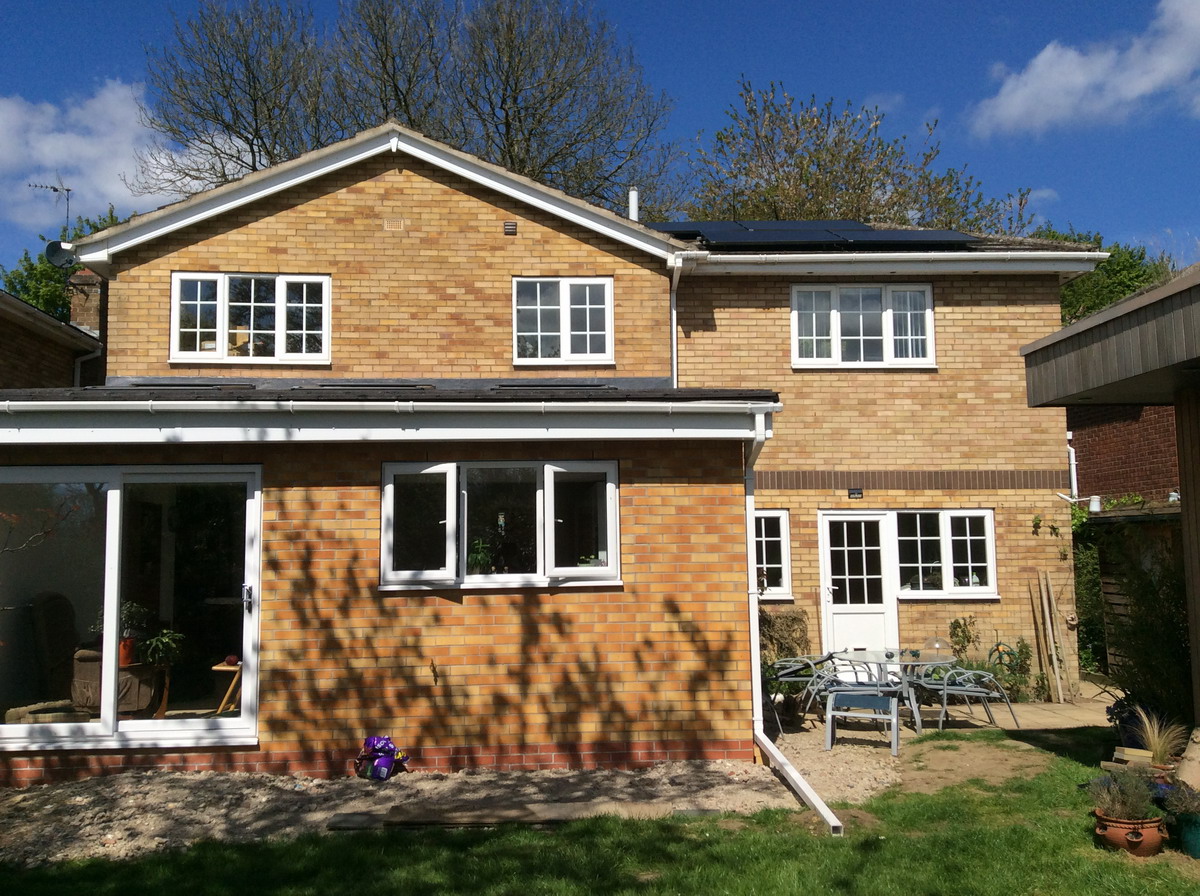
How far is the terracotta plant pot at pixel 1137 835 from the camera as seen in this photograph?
600 centimetres

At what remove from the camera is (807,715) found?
460 inches

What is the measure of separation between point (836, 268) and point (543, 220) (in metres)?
4.27

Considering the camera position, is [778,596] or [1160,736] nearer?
[1160,736]

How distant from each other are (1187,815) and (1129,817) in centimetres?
32

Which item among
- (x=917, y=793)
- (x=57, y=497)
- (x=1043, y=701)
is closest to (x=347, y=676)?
(x=57, y=497)

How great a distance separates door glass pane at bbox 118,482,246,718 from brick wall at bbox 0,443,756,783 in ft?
1.10

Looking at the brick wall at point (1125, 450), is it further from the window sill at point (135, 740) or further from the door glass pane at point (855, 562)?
the window sill at point (135, 740)

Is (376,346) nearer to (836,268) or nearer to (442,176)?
(442,176)

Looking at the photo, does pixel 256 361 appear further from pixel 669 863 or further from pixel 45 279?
pixel 45 279

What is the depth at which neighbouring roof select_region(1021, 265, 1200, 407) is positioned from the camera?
21.9ft

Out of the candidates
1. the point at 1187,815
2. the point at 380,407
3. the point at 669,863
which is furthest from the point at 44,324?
the point at 1187,815

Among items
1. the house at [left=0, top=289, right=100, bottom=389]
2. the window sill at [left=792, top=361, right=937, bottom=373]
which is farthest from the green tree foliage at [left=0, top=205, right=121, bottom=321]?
the window sill at [left=792, top=361, right=937, bottom=373]

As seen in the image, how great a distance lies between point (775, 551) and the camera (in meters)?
14.0

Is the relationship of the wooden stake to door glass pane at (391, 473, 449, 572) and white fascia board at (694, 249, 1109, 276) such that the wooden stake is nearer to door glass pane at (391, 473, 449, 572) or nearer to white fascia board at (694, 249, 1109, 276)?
white fascia board at (694, 249, 1109, 276)
